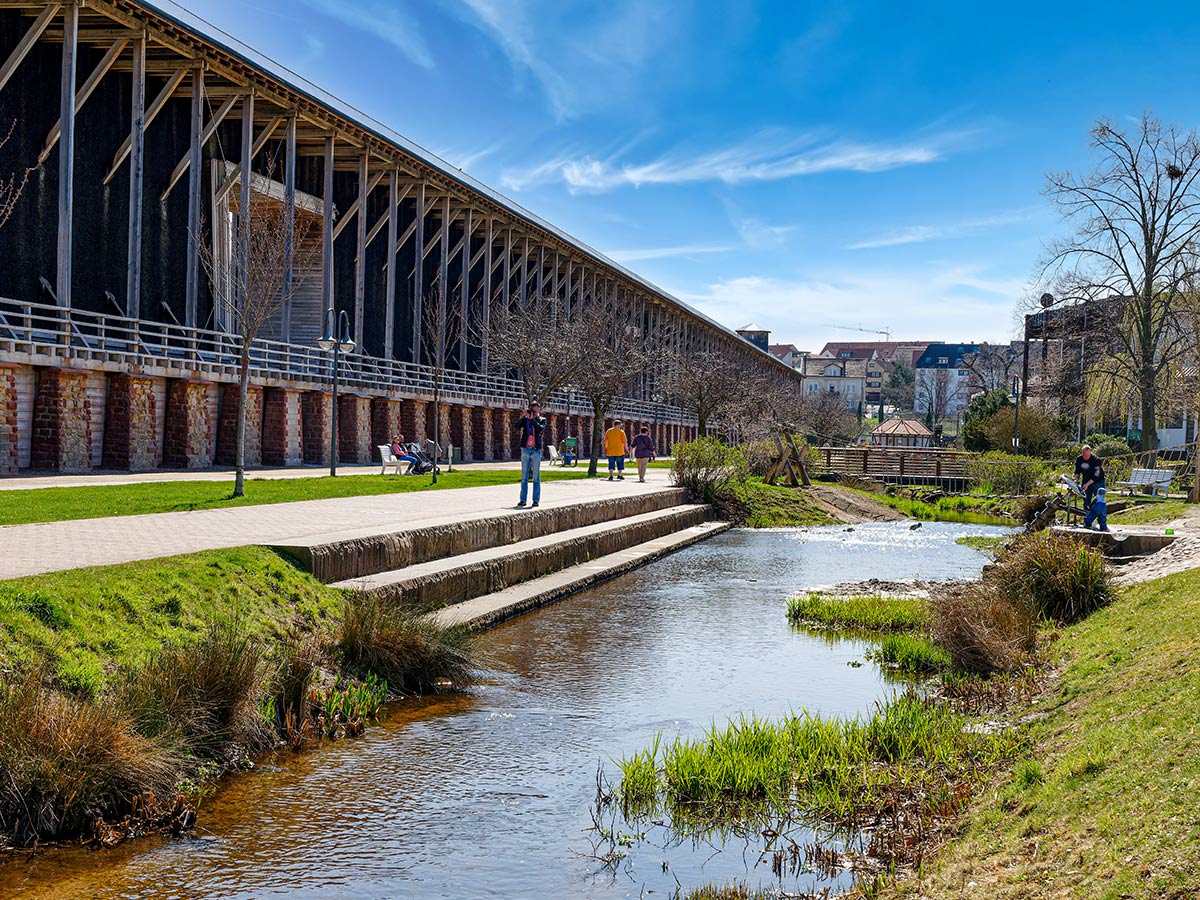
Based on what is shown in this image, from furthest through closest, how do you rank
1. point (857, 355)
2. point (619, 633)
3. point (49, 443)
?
point (857, 355), point (49, 443), point (619, 633)

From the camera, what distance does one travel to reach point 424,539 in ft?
41.2

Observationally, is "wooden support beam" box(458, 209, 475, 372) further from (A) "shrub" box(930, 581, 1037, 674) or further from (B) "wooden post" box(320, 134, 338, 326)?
(A) "shrub" box(930, 581, 1037, 674)

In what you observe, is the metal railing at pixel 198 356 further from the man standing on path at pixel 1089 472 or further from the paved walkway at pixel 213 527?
the man standing on path at pixel 1089 472

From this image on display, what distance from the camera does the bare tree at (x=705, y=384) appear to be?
53.3 meters

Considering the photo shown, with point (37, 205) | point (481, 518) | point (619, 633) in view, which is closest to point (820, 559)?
point (481, 518)

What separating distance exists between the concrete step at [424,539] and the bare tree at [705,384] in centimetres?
3244

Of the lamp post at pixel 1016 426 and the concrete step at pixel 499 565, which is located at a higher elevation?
the lamp post at pixel 1016 426

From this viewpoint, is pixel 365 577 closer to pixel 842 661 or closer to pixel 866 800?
pixel 842 661

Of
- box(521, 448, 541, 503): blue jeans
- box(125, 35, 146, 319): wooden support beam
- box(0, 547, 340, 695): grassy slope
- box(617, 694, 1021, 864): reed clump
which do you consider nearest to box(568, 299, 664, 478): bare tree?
box(125, 35, 146, 319): wooden support beam

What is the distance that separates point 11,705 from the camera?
5.40 metres

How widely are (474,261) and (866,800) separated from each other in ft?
151

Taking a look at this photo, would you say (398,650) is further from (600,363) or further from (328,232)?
(600,363)

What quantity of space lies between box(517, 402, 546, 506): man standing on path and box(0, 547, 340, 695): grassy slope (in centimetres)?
794

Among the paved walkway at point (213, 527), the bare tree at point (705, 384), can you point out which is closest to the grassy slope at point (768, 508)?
the paved walkway at point (213, 527)
